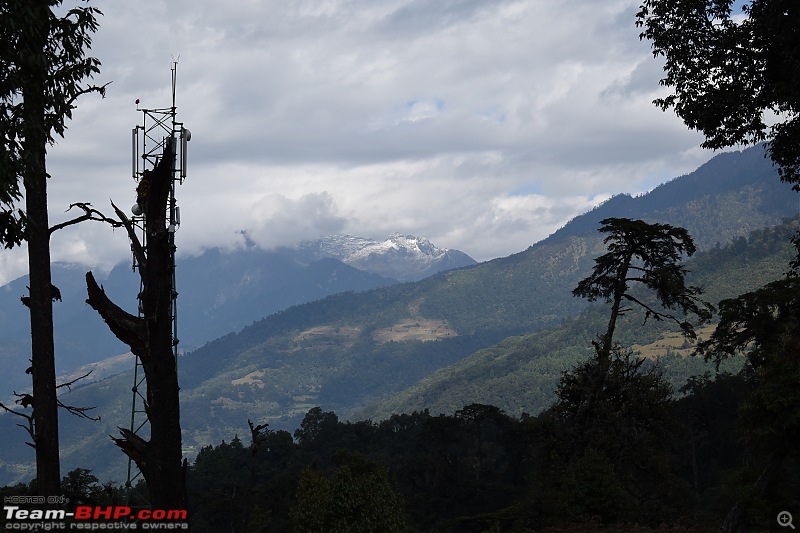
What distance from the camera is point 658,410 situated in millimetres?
33812

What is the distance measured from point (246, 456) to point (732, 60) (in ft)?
417

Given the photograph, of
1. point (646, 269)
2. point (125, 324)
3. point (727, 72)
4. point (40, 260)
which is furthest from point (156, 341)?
point (646, 269)

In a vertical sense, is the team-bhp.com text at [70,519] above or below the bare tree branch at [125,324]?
below

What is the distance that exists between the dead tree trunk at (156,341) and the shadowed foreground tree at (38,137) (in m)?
3.25

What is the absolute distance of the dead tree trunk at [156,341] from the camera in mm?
10555

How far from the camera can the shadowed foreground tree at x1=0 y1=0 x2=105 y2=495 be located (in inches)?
500

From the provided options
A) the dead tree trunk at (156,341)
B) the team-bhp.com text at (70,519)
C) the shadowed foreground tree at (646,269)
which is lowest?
the team-bhp.com text at (70,519)

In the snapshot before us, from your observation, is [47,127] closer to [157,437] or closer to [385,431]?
[157,437]

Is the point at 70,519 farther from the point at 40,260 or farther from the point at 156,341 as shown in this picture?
the point at 156,341

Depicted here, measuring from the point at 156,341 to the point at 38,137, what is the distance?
200 inches

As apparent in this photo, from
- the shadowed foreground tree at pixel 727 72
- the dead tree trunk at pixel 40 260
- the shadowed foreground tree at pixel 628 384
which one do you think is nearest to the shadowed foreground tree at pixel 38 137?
the dead tree trunk at pixel 40 260

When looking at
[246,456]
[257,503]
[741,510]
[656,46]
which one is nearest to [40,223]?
[656,46]

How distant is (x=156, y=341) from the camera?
10688mm

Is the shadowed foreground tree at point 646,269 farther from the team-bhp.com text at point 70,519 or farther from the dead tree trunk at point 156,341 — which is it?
the dead tree trunk at point 156,341
